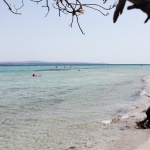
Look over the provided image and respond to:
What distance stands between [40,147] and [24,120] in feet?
15.0

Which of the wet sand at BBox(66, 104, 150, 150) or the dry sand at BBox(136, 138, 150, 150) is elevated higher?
the dry sand at BBox(136, 138, 150, 150)

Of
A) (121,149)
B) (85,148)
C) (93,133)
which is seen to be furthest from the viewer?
(93,133)

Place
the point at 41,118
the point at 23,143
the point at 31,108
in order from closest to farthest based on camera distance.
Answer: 1. the point at 23,143
2. the point at 41,118
3. the point at 31,108

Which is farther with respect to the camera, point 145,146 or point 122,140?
point 122,140

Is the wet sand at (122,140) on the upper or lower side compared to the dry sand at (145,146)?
lower

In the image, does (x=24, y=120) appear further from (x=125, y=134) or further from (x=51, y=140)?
(x=125, y=134)

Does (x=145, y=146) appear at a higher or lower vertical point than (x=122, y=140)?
higher

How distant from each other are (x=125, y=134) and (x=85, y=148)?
6.22 ft

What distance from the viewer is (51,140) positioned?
34.8 ft

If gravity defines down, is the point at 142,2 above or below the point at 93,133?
above

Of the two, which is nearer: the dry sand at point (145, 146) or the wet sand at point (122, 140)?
the dry sand at point (145, 146)

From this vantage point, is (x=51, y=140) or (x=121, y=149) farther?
(x=51, y=140)

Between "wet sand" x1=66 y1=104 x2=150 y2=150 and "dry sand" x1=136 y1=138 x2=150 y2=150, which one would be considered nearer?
"dry sand" x1=136 y1=138 x2=150 y2=150

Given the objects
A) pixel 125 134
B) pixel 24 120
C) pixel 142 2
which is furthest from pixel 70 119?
pixel 142 2
